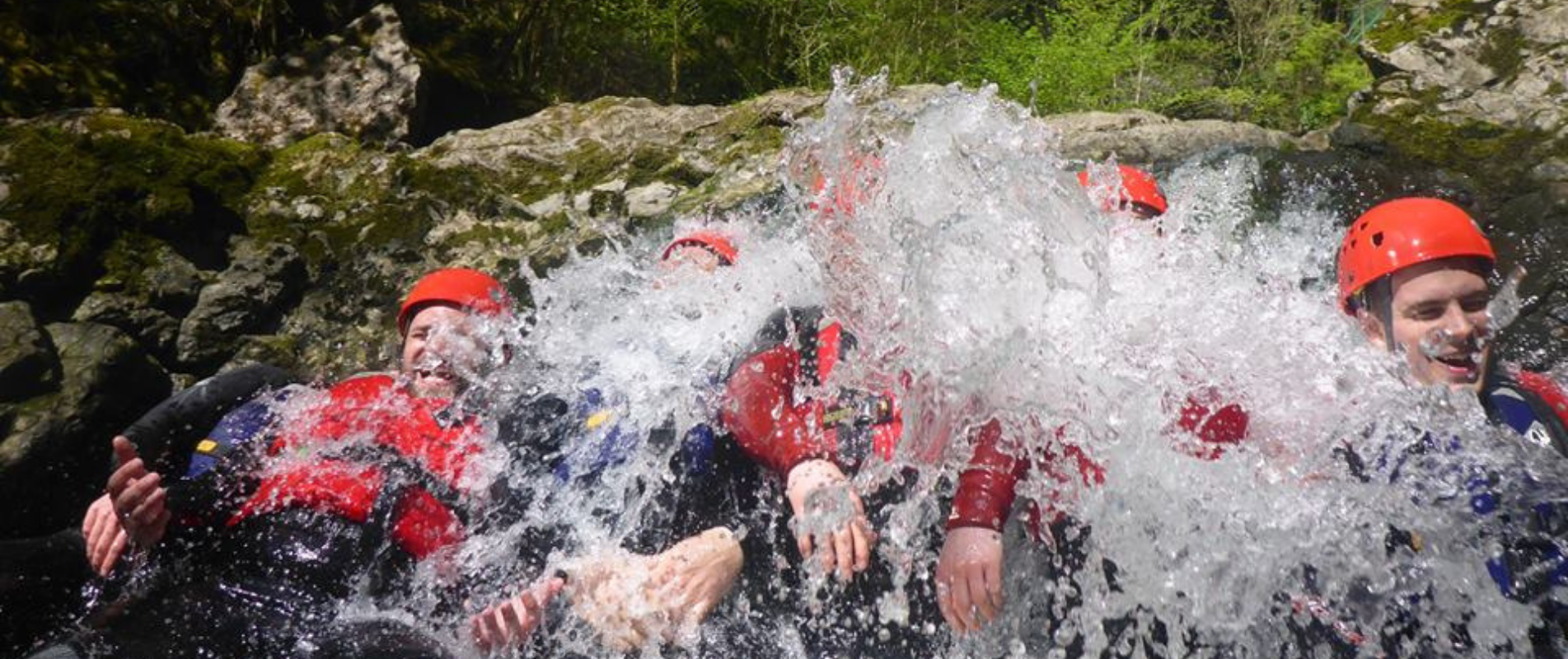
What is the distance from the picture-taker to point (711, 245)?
3.94 meters

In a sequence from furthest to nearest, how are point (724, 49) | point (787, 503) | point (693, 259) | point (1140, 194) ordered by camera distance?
1. point (724, 49)
2. point (1140, 194)
3. point (693, 259)
4. point (787, 503)

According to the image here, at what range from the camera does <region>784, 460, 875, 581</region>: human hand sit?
240 cm

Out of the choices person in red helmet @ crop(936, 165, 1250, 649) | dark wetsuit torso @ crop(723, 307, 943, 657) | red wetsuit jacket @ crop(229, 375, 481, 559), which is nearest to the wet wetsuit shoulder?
person in red helmet @ crop(936, 165, 1250, 649)

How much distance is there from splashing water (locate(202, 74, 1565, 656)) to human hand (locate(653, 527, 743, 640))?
118 millimetres

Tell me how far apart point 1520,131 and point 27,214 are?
727cm

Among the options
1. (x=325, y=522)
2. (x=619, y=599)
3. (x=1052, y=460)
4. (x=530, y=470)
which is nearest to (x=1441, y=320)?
(x=1052, y=460)

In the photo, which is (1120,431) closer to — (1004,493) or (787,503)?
(1004,493)

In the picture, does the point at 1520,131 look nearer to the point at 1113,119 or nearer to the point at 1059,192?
the point at 1113,119

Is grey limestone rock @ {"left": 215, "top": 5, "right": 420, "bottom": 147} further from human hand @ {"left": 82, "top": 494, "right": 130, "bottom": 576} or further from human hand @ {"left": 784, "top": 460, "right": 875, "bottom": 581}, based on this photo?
human hand @ {"left": 784, "top": 460, "right": 875, "bottom": 581}

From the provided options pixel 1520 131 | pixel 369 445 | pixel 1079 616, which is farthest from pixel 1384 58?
pixel 369 445

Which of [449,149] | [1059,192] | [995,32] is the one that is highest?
[1059,192]

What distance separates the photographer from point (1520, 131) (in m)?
5.24

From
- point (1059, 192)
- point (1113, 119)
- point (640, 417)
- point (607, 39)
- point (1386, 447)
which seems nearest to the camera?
point (1386, 447)

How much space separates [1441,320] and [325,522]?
3.07 meters
